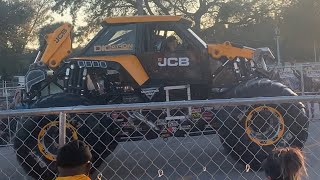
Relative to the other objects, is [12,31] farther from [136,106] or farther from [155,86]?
[136,106]

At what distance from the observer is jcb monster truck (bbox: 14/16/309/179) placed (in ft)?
23.0

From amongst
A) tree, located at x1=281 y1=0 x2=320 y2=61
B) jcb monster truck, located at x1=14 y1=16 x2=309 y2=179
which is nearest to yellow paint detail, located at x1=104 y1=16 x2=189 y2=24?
jcb monster truck, located at x1=14 y1=16 x2=309 y2=179

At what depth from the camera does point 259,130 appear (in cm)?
718

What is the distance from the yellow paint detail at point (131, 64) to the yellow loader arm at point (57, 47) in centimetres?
72

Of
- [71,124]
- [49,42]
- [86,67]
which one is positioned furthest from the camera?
[49,42]

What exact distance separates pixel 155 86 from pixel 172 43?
0.72 m

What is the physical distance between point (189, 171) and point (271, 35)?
37630 millimetres

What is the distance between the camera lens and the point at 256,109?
6.89m

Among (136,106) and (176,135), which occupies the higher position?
(136,106)

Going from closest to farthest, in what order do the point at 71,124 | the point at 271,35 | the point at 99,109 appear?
the point at 99,109 < the point at 71,124 < the point at 271,35

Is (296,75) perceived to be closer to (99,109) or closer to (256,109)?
(256,109)

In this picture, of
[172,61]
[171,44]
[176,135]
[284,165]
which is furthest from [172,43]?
[284,165]

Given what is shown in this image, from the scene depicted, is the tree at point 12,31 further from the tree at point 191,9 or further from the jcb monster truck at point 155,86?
the jcb monster truck at point 155,86

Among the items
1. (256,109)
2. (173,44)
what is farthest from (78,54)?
(256,109)
